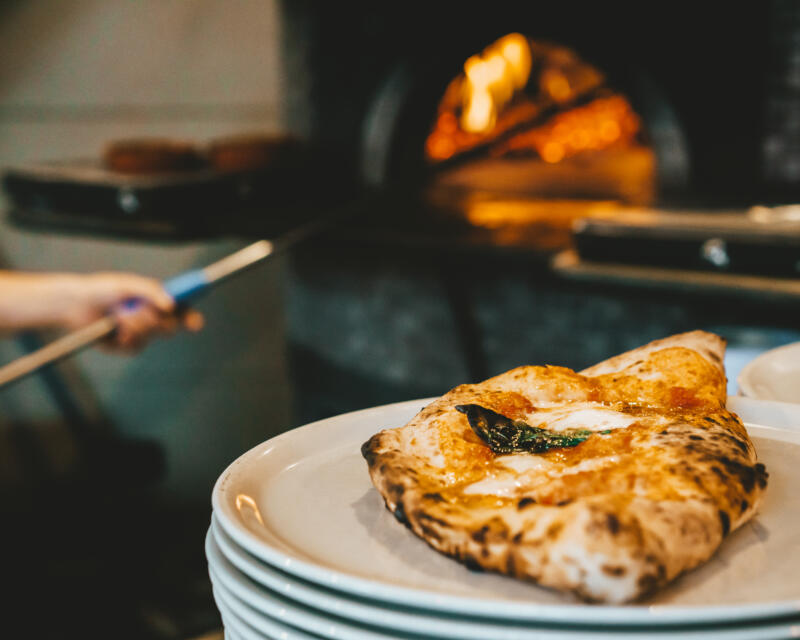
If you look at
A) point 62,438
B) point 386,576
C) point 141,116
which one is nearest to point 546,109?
point 141,116

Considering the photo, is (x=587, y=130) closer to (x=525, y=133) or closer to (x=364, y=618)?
(x=525, y=133)

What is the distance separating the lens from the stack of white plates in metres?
0.37

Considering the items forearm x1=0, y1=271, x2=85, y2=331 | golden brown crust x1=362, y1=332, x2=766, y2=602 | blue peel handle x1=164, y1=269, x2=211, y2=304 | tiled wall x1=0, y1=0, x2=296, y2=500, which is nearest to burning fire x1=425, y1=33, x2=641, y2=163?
tiled wall x1=0, y1=0, x2=296, y2=500

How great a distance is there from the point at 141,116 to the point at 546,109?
5.83 feet

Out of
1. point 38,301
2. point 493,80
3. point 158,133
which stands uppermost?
point 158,133

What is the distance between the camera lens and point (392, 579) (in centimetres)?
43

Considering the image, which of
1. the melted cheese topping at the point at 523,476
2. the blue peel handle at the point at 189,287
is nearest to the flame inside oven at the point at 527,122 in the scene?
the blue peel handle at the point at 189,287

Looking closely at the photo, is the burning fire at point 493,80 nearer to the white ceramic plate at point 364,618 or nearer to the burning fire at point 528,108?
the burning fire at point 528,108

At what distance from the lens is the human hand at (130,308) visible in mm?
2008

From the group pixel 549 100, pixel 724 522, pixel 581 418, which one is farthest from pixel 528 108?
pixel 724 522

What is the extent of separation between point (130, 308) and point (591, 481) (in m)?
1.73

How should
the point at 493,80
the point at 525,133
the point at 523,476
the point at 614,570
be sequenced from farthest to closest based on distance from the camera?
the point at 525,133 < the point at 493,80 < the point at 523,476 < the point at 614,570

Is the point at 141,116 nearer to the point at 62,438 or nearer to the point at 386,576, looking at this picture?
the point at 62,438

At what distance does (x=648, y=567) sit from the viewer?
397mm
